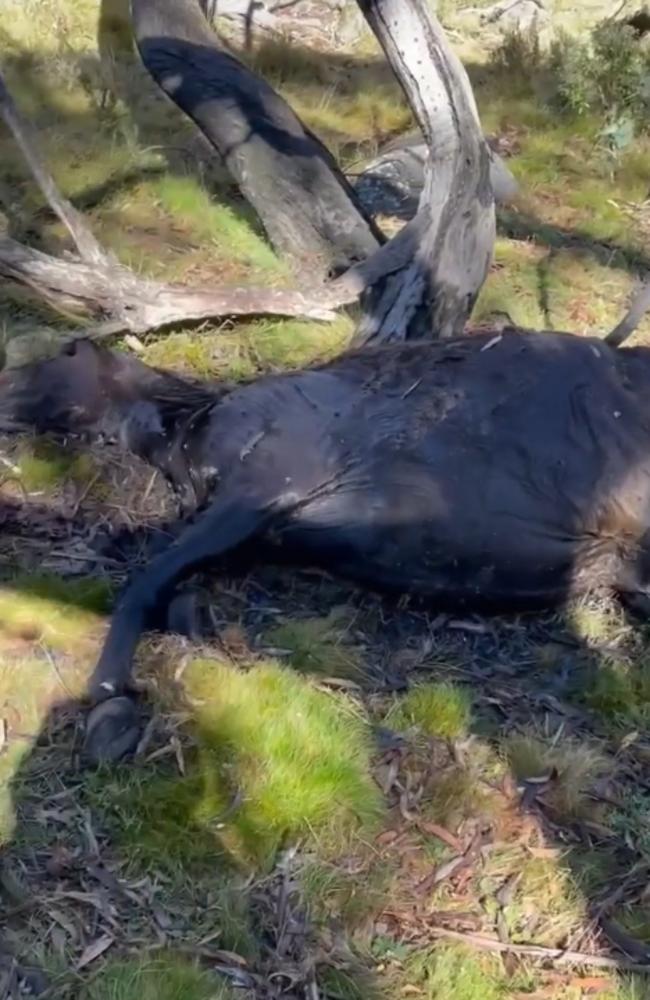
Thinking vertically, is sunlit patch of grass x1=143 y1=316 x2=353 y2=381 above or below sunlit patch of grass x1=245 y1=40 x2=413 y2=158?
below

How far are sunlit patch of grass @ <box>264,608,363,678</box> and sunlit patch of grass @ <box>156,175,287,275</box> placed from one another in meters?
3.08

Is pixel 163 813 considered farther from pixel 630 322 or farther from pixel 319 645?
pixel 630 322

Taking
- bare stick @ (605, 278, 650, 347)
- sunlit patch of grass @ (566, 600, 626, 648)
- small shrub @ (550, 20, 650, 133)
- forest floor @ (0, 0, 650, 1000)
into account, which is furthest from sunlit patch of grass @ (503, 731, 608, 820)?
small shrub @ (550, 20, 650, 133)

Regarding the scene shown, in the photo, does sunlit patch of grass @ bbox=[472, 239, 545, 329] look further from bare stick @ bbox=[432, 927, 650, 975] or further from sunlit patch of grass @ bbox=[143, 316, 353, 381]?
bare stick @ bbox=[432, 927, 650, 975]

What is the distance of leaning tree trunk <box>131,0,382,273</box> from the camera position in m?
7.32

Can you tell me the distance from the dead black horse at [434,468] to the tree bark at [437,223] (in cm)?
110

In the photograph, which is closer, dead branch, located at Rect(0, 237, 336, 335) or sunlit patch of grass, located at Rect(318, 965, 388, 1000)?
sunlit patch of grass, located at Rect(318, 965, 388, 1000)

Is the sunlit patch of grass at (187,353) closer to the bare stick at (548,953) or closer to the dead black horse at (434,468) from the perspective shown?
the dead black horse at (434,468)

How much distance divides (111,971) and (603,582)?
2.71 meters

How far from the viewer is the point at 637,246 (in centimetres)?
823

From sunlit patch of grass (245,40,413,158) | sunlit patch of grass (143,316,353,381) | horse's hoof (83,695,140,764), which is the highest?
sunlit patch of grass (245,40,413,158)

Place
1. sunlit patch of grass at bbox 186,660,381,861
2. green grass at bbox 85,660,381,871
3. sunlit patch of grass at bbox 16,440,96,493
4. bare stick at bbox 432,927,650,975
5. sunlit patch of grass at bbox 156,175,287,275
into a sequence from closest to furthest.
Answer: bare stick at bbox 432,927,650,975 → green grass at bbox 85,660,381,871 → sunlit patch of grass at bbox 186,660,381,861 → sunlit patch of grass at bbox 16,440,96,493 → sunlit patch of grass at bbox 156,175,287,275

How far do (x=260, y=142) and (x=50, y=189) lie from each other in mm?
1710

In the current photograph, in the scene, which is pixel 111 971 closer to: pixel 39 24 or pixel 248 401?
pixel 248 401
